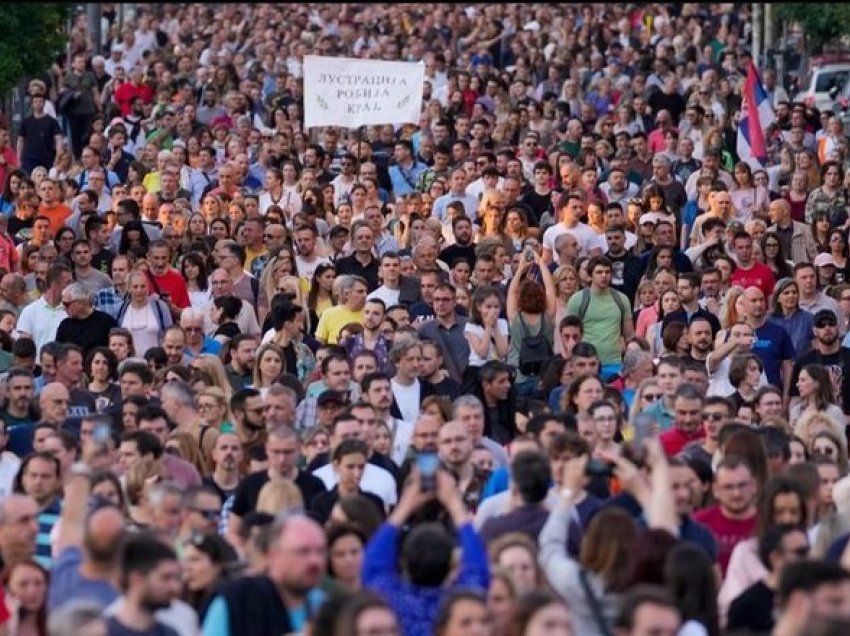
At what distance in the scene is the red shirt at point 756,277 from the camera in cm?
2433

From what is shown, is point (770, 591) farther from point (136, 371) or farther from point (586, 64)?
point (586, 64)

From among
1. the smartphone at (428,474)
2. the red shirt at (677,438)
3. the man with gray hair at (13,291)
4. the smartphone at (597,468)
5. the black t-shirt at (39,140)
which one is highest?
the smartphone at (428,474)

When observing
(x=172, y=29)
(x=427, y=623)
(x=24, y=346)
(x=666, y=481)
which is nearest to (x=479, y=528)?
(x=666, y=481)

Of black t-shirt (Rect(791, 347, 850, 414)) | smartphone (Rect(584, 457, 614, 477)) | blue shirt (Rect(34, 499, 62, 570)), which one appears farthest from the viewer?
black t-shirt (Rect(791, 347, 850, 414))

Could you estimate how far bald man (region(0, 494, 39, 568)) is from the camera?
14328 millimetres

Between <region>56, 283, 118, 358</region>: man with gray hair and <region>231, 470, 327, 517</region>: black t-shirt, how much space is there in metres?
5.93

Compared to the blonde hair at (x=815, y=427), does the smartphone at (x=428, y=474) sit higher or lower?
higher

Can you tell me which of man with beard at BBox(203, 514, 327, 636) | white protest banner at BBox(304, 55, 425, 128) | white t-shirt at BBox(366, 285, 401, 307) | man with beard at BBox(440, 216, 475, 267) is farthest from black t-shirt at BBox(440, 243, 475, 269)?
man with beard at BBox(203, 514, 327, 636)

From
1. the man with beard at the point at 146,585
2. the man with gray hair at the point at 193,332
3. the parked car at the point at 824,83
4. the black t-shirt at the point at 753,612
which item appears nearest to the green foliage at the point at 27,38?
the parked car at the point at 824,83

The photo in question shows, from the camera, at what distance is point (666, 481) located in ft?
46.6

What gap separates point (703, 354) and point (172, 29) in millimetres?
32679

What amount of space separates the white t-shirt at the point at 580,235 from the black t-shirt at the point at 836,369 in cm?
371

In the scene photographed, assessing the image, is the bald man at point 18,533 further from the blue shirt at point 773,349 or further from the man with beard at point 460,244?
the man with beard at point 460,244

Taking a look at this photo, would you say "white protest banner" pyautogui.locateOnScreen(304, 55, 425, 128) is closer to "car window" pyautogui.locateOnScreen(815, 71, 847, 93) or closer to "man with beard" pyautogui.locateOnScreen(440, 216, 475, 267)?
"man with beard" pyautogui.locateOnScreen(440, 216, 475, 267)
